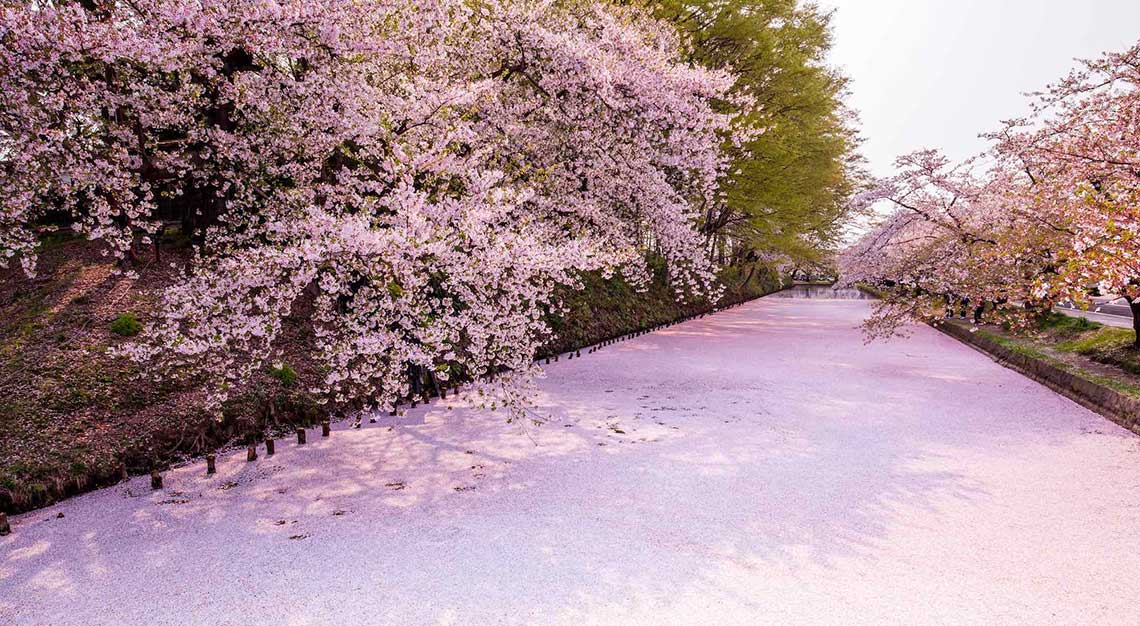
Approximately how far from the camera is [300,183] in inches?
349

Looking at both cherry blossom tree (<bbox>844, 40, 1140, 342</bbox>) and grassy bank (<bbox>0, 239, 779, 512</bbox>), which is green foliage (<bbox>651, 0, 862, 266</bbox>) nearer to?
cherry blossom tree (<bbox>844, 40, 1140, 342</bbox>)

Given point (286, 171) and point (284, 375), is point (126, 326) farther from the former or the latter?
point (286, 171)

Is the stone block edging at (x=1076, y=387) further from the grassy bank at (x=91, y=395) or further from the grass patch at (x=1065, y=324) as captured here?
the grassy bank at (x=91, y=395)

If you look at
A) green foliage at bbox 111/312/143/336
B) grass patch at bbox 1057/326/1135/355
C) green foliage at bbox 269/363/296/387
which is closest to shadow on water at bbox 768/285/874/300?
grass patch at bbox 1057/326/1135/355

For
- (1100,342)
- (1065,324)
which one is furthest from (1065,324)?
(1100,342)

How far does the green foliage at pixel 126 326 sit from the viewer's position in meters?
9.52

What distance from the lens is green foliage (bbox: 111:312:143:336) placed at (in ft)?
31.2

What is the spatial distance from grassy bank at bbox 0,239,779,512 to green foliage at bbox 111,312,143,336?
0.02 meters

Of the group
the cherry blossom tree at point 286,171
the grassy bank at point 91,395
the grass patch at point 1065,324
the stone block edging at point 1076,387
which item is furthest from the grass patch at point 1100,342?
the grassy bank at point 91,395

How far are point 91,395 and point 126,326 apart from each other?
5.86 ft

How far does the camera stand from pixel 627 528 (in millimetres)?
5398

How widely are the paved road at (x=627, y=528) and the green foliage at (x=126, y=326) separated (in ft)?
11.8

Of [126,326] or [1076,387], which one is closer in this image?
[126,326]

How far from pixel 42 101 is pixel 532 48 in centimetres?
872
